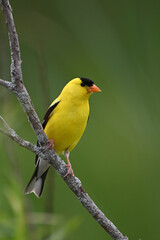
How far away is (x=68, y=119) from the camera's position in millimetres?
1932

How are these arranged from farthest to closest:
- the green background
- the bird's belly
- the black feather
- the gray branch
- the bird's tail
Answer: the black feather, the bird's belly, the bird's tail, the green background, the gray branch

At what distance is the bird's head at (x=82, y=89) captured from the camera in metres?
2.02

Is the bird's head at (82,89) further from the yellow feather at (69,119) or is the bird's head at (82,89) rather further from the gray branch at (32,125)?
the gray branch at (32,125)

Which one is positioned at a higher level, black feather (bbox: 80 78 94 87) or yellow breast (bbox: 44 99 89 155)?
black feather (bbox: 80 78 94 87)

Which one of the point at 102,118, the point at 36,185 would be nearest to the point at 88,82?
the point at 102,118

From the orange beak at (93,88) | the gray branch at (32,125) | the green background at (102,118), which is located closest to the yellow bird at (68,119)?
the orange beak at (93,88)

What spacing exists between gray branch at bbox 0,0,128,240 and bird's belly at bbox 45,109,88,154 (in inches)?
21.4

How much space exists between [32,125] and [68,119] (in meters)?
0.71

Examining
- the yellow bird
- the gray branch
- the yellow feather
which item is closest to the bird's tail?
the yellow bird

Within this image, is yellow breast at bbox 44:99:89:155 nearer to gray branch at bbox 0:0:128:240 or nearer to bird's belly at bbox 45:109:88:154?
bird's belly at bbox 45:109:88:154

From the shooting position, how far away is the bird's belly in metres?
1.93

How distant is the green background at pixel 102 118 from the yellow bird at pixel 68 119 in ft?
0.40

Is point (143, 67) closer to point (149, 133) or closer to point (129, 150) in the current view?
point (149, 133)

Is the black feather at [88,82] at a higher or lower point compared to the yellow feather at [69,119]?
higher
